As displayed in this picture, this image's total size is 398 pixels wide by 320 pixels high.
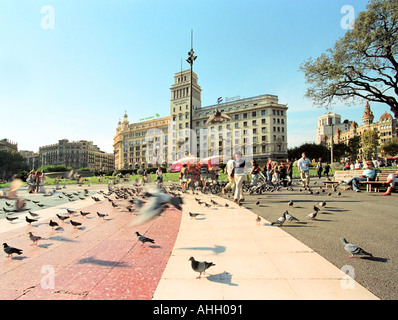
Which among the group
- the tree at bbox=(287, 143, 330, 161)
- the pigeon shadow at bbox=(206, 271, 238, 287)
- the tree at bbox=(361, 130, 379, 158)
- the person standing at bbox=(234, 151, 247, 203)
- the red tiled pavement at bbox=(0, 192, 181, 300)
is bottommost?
the red tiled pavement at bbox=(0, 192, 181, 300)

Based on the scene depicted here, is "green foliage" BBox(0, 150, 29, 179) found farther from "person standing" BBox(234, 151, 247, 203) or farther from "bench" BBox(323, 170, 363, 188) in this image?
"bench" BBox(323, 170, 363, 188)

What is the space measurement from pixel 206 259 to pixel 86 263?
2.09m

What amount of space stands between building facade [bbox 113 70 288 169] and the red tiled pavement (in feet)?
188

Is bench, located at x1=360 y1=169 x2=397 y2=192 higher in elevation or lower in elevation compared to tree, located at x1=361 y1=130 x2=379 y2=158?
lower

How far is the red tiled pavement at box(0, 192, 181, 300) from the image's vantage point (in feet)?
8.98

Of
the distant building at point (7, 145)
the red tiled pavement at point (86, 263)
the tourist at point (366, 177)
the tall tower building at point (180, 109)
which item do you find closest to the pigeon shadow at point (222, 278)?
the red tiled pavement at point (86, 263)

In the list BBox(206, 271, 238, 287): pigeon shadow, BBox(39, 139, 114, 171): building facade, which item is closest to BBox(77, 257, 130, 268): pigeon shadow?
BBox(206, 271, 238, 287): pigeon shadow

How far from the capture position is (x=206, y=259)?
366cm

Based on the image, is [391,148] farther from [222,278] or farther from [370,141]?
[222,278]

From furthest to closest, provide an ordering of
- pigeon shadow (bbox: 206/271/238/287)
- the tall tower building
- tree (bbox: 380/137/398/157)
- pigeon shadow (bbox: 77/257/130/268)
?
the tall tower building → tree (bbox: 380/137/398/157) → pigeon shadow (bbox: 77/257/130/268) → pigeon shadow (bbox: 206/271/238/287)

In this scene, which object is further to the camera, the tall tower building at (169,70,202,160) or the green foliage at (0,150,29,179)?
the tall tower building at (169,70,202,160)

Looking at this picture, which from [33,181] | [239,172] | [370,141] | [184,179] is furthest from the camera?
[370,141]

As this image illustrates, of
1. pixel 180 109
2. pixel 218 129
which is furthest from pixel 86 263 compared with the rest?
pixel 180 109

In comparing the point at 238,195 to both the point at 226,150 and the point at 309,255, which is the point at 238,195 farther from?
the point at 226,150
